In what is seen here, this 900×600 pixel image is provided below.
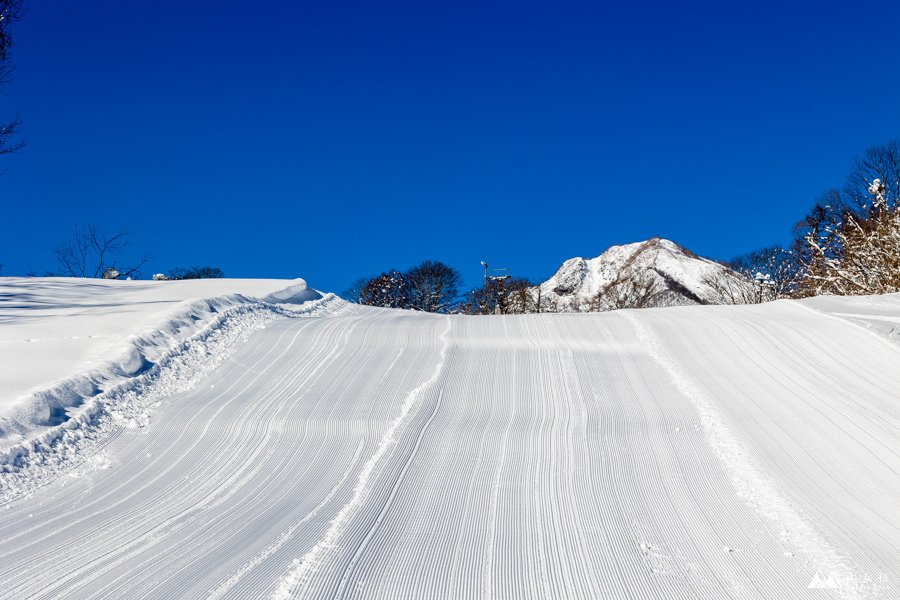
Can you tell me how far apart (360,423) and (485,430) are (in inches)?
37.8

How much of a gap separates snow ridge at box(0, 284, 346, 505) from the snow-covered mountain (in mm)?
40020

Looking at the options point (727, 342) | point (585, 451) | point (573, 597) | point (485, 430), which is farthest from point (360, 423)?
point (727, 342)

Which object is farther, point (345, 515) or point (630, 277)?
point (630, 277)

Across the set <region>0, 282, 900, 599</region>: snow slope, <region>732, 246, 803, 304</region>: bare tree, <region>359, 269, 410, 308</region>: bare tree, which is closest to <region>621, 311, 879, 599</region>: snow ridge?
<region>0, 282, 900, 599</region>: snow slope

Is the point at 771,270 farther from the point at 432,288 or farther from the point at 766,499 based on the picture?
the point at 766,499

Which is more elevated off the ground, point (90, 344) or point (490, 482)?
point (90, 344)

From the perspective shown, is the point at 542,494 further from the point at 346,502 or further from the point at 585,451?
the point at 346,502

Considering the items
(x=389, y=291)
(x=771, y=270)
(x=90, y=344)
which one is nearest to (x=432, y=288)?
(x=389, y=291)

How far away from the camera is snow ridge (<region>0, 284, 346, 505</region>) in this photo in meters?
3.70

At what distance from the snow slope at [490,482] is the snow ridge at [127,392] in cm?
8

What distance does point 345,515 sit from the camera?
3.32m

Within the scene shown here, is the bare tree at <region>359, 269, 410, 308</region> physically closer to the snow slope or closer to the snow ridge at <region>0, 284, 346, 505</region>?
the snow ridge at <region>0, 284, 346, 505</region>

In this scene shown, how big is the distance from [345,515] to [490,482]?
950 millimetres

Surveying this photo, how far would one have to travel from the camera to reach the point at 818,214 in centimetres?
2600
